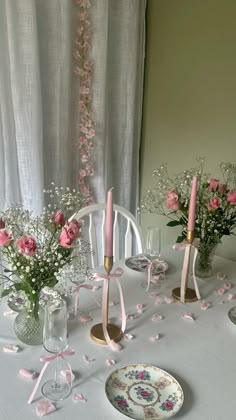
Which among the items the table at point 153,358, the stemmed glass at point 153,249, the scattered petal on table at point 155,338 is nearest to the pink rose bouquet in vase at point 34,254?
the table at point 153,358

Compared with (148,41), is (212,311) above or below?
below

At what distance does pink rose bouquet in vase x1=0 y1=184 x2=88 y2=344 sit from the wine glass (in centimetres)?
13

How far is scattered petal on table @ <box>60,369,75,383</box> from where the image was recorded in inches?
36.4

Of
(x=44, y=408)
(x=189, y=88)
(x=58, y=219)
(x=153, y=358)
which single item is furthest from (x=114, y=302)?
(x=189, y=88)

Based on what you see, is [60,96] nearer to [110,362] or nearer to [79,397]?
[110,362]

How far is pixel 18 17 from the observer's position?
177 centimetres

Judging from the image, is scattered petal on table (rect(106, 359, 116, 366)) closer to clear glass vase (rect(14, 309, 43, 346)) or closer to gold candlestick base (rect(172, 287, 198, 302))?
clear glass vase (rect(14, 309, 43, 346))

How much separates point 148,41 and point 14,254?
5.97 ft

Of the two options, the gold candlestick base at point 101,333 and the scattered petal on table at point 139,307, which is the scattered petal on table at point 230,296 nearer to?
the scattered petal on table at point 139,307

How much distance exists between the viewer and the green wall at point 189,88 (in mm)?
1962

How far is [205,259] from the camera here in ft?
4.93

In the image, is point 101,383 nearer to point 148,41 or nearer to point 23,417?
point 23,417

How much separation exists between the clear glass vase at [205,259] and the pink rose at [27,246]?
28.7 inches

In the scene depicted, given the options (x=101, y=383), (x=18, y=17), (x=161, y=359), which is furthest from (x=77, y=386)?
(x=18, y=17)
